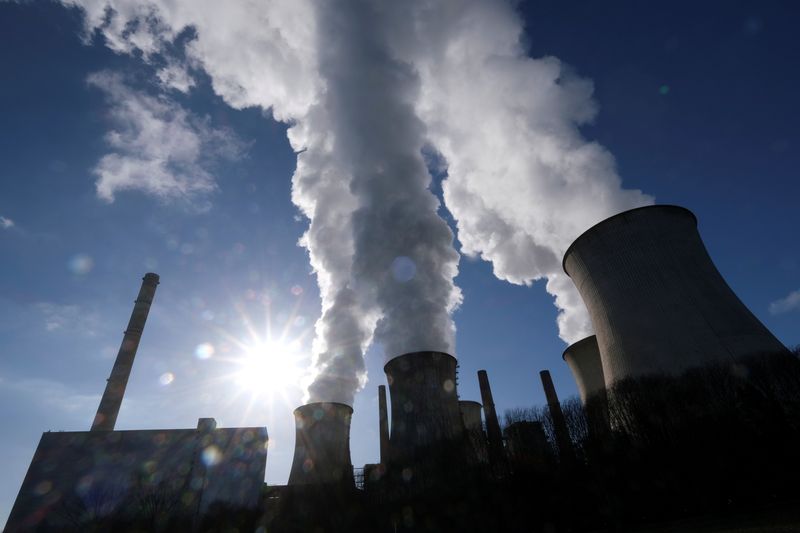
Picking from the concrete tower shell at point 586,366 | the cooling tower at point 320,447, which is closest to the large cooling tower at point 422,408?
the cooling tower at point 320,447

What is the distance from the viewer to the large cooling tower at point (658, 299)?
10.0 meters

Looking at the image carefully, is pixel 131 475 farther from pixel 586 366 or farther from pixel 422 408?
pixel 586 366

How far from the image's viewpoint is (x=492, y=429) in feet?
54.1

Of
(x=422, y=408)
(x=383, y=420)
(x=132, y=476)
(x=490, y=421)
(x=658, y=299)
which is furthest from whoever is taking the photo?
(x=383, y=420)

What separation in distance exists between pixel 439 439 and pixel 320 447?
5.49 m

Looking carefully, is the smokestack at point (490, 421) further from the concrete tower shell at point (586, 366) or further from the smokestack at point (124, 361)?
the smokestack at point (124, 361)

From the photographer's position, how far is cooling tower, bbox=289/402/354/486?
16219 mm

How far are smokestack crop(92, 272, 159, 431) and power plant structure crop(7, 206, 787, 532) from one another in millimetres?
54

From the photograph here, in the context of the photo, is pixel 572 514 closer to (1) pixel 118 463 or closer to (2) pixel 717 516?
(2) pixel 717 516

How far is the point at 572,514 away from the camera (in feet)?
39.0

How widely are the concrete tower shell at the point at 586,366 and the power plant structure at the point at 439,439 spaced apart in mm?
48

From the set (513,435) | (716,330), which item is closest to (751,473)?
(716,330)

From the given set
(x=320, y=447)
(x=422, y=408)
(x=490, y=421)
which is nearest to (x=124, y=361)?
(x=320, y=447)

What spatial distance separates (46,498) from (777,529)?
1908 cm
